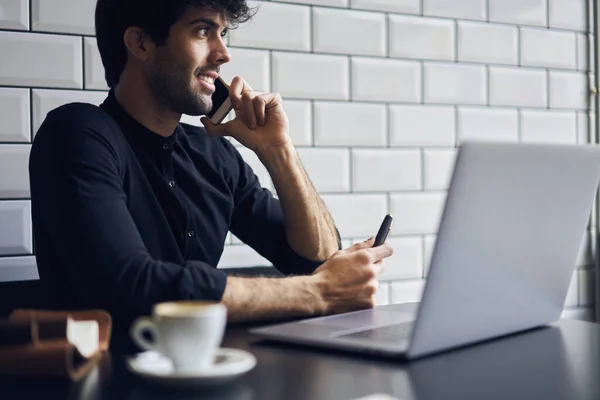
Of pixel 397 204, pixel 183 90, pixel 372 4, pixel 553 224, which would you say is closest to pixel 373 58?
pixel 372 4

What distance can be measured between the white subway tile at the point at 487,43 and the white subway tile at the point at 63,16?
1.11 metres

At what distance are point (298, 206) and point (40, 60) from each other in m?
0.67

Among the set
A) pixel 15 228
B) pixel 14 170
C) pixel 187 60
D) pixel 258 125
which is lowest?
pixel 15 228

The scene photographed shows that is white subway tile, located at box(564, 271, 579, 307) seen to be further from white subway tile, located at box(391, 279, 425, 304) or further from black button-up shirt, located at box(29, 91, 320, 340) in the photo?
black button-up shirt, located at box(29, 91, 320, 340)

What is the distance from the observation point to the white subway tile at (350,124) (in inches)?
88.7

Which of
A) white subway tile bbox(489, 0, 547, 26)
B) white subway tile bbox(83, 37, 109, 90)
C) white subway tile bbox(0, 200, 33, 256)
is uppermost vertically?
white subway tile bbox(489, 0, 547, 26)

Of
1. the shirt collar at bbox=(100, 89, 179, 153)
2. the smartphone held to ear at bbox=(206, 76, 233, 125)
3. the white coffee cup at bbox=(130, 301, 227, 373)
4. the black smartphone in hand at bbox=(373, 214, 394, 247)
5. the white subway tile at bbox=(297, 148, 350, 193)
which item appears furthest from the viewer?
the white subway tile at bbox=(297, 148, 350, 193)

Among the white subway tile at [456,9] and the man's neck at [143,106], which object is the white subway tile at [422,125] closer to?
the white subway tile at [456,9]

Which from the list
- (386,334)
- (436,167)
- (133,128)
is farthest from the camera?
(436,167)

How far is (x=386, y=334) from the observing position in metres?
1.11

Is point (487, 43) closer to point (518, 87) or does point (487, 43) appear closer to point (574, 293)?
point (518, 87)

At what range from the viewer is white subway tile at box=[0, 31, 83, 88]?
1.85 m

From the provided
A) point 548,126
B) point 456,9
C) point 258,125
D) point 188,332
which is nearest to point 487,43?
point 456,9

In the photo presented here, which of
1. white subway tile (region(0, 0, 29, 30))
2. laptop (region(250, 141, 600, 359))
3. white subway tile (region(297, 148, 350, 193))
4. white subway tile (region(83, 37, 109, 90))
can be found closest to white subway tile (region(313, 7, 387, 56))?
white subway tile (region(297, 148, 350, 193))
